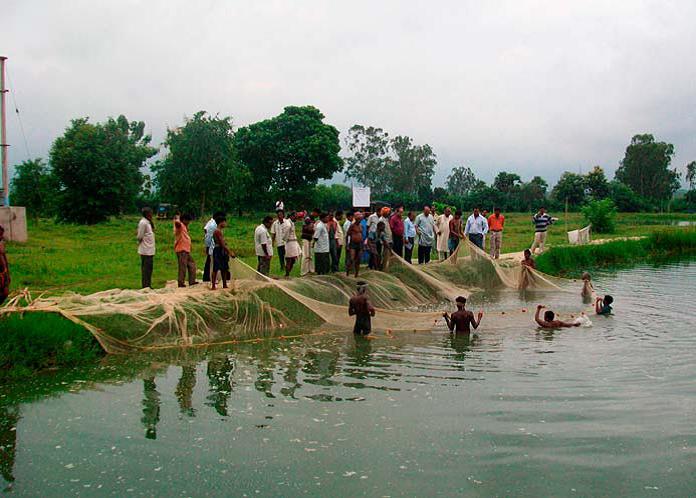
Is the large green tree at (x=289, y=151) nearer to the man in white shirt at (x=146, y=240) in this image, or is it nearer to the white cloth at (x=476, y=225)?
the white cloth at (x=476, y=225)

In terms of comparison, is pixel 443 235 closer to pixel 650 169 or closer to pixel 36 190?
pixel 36 190

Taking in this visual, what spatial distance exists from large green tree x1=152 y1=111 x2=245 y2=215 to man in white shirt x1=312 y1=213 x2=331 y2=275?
20.1 meters

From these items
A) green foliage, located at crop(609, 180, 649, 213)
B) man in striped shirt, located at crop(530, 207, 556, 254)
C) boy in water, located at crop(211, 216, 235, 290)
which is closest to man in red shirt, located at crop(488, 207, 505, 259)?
man in striped shirt, located at crop(530, 207, 556, 254)

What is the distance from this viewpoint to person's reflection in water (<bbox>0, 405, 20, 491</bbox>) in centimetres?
627

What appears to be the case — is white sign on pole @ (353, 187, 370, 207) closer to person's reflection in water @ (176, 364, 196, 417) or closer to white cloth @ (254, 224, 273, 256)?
white cloth @ (254, 224, 273, 256)

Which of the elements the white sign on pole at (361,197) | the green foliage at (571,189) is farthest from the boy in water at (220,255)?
the green foliage at (571,189)

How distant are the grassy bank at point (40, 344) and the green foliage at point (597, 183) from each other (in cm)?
5456

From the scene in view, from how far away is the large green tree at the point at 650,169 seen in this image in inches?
2968

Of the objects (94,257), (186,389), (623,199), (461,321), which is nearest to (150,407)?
(186,389)

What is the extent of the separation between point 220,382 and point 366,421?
2.43 metres

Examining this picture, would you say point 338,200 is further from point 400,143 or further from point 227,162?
point 227,162

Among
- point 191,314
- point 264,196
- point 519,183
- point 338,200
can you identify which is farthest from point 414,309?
point 519,183

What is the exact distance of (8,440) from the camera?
7.00 m

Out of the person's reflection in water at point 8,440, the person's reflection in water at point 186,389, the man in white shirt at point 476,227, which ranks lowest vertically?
the person's reflection in water at point 8,440
